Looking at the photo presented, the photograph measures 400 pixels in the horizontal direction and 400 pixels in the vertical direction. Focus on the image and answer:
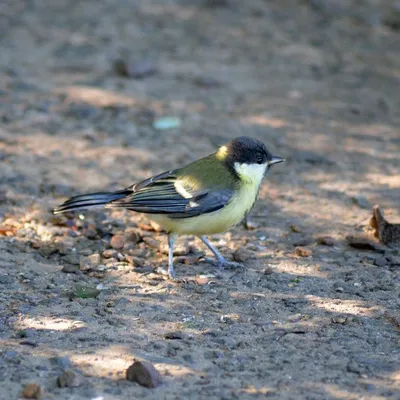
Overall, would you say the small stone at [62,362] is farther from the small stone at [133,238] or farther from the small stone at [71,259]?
the small stone at [133,238]

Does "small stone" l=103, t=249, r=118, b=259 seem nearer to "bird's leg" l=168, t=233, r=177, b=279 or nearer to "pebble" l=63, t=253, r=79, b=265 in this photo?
"pebble" l=63, t=253, r=79, b=265

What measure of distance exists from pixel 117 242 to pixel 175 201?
0.68 m

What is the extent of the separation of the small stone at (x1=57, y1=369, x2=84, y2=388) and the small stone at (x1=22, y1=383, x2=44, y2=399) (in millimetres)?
154

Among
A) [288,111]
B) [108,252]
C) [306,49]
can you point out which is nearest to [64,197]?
[108,252]

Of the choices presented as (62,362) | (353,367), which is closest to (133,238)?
(62,362)

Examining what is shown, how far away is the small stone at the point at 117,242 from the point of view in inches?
273

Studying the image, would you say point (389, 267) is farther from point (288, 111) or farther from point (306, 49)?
point (306, 49)

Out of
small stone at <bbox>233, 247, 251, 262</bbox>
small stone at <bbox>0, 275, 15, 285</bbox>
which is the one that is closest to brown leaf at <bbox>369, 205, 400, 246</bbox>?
small stone at <bbox>233, 247, 251, 262</bbox>

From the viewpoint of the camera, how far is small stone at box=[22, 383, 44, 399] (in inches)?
181

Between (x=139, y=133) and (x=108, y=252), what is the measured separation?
2.68m

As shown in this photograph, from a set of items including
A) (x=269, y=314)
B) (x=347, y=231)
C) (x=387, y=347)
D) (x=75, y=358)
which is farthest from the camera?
(x=347, y=231)

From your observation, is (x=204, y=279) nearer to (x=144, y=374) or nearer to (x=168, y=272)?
(x=168, y=272)

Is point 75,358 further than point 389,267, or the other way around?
point 389,267

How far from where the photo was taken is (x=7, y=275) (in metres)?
6.22
